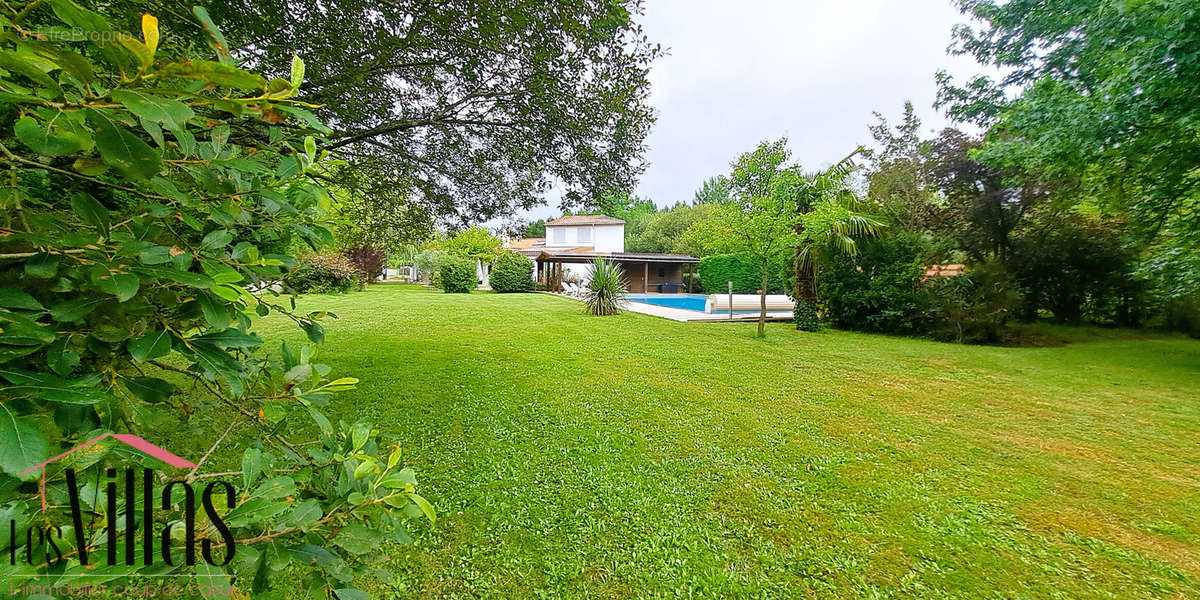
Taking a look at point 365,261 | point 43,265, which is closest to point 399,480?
point 43,265

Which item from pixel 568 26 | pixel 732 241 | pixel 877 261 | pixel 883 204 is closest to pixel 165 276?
pixel 568 26

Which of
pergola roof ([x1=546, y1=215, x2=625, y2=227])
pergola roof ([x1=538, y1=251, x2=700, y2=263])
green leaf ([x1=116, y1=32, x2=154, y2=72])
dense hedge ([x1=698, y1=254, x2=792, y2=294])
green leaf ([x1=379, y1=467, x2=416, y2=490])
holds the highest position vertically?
pergola roof ([x1=546, y1=215, x2=625, y2=227])

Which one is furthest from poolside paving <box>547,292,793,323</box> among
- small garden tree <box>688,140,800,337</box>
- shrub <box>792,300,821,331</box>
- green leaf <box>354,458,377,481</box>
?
green leaf <box>354,458,377,481</box>

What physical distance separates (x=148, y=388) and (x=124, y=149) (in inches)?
21.5

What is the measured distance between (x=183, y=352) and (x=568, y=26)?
166 inches

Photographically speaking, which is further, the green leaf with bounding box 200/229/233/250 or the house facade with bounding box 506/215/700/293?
the house facade with bounding box 506/215/700/293

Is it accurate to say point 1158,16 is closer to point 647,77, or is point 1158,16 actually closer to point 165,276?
point 647,77

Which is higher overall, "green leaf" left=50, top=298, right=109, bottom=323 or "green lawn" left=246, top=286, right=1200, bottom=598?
"green leaf" left=50, top=298, right=109, bottom=323

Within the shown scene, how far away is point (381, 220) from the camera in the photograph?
20.5 feet

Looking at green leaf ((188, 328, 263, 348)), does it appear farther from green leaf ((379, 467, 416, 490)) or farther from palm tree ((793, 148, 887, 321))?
palm tree ((793, 148, 887, 321))

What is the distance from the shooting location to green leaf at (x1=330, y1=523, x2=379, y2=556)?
85cm

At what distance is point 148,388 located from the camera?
870 mm

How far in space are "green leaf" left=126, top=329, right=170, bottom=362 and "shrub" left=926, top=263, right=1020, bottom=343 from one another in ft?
42.7

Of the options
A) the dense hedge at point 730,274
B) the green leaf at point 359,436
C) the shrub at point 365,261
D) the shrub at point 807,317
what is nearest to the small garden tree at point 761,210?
the shrub at point 807,317
